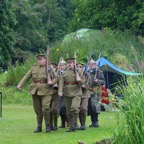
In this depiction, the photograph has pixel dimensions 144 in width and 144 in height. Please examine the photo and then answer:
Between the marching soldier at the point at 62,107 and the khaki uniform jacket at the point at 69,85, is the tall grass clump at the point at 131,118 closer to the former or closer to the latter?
the khaki uniform jacket at the point at 69,85

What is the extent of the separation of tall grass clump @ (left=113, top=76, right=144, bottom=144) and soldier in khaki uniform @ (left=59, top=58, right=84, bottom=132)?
4.40m

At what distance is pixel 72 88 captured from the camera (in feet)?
51.9

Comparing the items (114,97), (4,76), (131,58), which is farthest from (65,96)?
(4,76)

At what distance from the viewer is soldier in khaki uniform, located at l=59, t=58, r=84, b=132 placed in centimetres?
1573

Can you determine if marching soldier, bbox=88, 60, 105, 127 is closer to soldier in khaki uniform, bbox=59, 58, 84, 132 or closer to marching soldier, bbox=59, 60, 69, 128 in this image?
marching soldier, bbox=59, 60, 69, 128

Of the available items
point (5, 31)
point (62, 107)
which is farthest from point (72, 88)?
point (5, 31)

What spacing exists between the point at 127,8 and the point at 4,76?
11.0 m

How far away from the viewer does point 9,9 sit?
42.6m

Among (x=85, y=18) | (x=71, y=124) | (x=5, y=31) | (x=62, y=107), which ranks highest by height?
(x=85, y=18)

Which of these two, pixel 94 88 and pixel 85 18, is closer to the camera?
pixel 94 88

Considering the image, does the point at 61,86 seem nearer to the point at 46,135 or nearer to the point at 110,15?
the point at 46,135

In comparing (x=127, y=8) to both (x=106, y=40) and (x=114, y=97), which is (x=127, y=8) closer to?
(x=106, y=40)

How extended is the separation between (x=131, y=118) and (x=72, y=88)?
5032 millimetres

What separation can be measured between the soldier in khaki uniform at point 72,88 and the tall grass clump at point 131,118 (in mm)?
4402
